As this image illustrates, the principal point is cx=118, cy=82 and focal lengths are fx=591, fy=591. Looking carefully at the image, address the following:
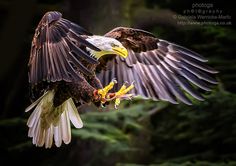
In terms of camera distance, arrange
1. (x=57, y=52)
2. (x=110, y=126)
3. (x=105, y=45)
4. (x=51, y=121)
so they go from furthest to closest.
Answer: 1. (x=110, y=126)
2. (x=51, y=121)
3. (x=105, y=45)
4. (x=57, y=52)

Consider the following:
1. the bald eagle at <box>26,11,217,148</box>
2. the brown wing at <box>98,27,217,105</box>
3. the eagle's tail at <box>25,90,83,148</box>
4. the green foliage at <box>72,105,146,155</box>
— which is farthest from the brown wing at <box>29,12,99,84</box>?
the green foliage at <box>72,105,146,155</box>

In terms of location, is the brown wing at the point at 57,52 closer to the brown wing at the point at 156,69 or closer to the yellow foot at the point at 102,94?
the yellow foot at the point at 102,94

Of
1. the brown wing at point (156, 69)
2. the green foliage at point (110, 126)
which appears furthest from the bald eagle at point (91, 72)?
→ the green foliage at point (110, 126)

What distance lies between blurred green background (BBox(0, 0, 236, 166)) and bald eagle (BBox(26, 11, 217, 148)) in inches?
38.0

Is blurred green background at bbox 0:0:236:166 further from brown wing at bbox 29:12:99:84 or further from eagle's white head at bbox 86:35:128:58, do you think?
brown wing at bbox 29:12:99:84

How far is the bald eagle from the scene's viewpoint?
4.00 meters

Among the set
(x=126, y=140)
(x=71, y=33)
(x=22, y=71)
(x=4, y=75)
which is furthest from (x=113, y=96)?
(x=22, y=71)

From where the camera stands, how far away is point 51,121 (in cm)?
490

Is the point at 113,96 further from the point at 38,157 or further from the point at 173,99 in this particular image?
the point at 38,157

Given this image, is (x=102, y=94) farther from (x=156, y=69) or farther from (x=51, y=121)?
(x=156, y=69)

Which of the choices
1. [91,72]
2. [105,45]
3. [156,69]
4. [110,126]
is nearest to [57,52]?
[91,72]

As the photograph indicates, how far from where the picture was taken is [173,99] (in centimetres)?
534

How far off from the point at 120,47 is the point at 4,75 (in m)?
2.70

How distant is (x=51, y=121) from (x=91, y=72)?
0.84 meters
